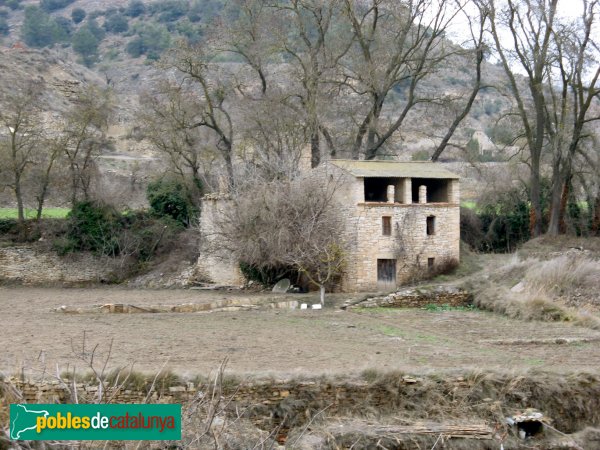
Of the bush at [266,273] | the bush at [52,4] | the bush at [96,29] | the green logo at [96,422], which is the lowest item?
the green logo at [96,422]

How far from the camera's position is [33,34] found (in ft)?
325

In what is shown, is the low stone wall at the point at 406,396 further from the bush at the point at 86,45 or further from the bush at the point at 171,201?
the bush at the point at 86,45

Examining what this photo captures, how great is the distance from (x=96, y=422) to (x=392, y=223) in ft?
75.5

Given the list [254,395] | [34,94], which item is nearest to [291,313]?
[254,395]

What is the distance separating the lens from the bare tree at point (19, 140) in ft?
117

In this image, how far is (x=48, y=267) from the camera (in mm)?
36531

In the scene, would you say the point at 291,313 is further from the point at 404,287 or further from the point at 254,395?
the point at 254,395

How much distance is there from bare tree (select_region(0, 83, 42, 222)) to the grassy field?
1808 millimetres

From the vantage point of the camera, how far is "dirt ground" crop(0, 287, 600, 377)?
1495 centimetres

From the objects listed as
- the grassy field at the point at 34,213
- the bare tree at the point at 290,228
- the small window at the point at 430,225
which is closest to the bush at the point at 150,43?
the grassy field at the point at 34,213

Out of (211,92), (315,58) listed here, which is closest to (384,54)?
(315,58)

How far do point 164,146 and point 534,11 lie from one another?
17.9 meters

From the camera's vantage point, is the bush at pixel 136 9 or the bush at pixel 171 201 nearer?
the bush at pixel 171 201

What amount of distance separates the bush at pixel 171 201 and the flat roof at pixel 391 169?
10.9 metres
